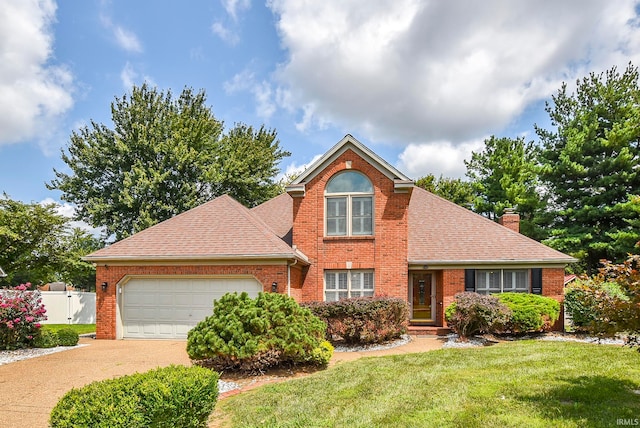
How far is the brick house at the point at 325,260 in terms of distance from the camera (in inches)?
549

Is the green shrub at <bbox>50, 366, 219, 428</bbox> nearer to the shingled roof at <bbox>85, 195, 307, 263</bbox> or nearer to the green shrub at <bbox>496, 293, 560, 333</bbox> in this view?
the shingled roof at <bbox>85, 195, 307, 263</bbox>

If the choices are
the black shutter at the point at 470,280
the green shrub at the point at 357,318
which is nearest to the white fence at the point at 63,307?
the green shrub at the point at 357,318

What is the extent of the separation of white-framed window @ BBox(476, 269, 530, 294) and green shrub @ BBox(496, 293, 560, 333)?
1041 millimetres

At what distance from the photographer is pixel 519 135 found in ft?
99.8

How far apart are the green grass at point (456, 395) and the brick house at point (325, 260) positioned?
17.7 ft

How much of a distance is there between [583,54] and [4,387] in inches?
733

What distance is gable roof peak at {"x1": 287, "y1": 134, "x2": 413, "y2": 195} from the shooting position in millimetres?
Answer: 14906

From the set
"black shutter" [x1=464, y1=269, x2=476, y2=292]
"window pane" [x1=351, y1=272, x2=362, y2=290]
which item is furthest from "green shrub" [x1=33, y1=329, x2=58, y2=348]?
"black shutter" [x1=464, y1=269, x2=476, y2=292]

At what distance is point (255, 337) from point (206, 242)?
6430 millimetres

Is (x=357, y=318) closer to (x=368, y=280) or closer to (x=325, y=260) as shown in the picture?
(x=368, y=280)

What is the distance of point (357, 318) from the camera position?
11898mm

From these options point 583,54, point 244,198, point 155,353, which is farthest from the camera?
point 244,198

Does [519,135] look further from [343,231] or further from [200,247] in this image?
[200,247]

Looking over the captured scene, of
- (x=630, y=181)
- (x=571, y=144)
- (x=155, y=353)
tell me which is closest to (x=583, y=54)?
(x=571, y=144)
